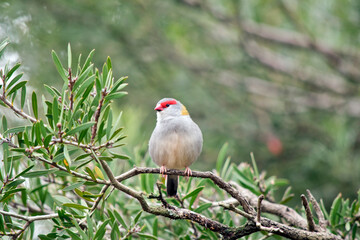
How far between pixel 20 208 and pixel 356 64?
12.3 feet

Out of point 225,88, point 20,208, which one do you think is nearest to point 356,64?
point 225,88

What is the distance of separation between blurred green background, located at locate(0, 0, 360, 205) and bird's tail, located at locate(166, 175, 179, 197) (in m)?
1.14

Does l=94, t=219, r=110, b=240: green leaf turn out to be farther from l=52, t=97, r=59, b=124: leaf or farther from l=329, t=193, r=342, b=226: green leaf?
l=329, t=193, r=342, b=226: green leaf

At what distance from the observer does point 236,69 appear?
508cm

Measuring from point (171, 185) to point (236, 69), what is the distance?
3164mm

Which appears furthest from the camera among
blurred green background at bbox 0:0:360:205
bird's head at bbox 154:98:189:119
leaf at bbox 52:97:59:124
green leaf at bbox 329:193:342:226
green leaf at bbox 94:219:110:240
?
blurred green background at bbox 0:0:360:205

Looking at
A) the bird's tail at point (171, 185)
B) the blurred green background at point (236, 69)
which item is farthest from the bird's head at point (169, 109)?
the bird's tail at point (171, 185)

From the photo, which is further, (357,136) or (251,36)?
(251,36)

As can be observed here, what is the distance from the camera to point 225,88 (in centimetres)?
537

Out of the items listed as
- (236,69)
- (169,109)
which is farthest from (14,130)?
(236,69)

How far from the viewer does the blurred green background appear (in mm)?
3691

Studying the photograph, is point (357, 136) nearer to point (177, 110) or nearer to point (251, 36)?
point (251, 36)

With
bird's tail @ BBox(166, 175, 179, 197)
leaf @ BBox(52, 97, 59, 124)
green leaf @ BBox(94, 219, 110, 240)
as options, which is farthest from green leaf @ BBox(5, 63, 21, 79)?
bird's tail @ BBox(166, 175, 179, 197)

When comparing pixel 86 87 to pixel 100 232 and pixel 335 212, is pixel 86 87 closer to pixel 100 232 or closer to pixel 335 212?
pixel 100 232
